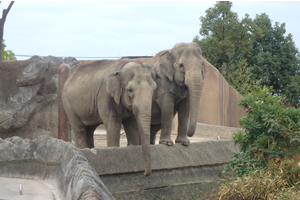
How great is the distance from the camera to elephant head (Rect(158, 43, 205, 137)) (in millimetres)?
6699

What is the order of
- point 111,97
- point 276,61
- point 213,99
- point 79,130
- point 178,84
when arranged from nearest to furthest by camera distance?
point 111,97 → point 178,84 → point 79,130 → point 213,99 → point 276,61

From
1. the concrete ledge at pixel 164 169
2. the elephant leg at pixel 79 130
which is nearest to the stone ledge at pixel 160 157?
the concrete ledge at pixel 164 169

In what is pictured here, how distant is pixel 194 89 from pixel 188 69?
34 cm

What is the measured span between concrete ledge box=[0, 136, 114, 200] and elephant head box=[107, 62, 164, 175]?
4.34 ft

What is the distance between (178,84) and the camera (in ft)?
23.5

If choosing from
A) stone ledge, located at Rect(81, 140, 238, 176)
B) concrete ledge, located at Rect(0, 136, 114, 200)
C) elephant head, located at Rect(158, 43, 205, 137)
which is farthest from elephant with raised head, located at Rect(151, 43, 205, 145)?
concrete ledge, located at Rect(0, 136, 114, 200)

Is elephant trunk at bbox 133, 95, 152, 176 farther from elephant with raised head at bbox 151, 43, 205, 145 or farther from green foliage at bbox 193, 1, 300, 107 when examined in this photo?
green foliage at bbox 193, 1, 300, 107

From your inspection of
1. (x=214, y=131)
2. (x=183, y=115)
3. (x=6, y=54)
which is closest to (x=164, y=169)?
(x=183, y=115)

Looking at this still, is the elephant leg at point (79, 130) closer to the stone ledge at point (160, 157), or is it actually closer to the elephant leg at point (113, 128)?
the elephant leg at point (113, 128)

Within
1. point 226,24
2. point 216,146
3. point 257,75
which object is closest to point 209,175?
point 216,146

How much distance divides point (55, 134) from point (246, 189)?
25.2 ft

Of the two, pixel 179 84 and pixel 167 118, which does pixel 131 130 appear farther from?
pixel 179 84

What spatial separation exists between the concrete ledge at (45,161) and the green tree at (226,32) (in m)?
17.4

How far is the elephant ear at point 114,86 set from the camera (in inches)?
261
